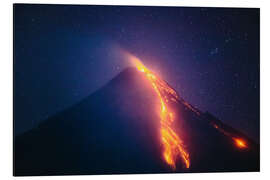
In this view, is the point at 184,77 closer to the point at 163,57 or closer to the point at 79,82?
the point at 163,57

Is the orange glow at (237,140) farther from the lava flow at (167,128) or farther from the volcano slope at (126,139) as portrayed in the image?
the lava flow at (167,128)

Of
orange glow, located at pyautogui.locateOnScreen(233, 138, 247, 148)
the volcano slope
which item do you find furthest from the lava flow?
orange glow, located at pyautogui.locateOnScreen(233, 138, 247, 148)

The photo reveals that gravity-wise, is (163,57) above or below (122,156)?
above

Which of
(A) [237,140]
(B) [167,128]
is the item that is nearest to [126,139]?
(B) [167,128]

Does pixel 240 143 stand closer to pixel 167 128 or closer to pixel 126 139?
pixel 167 128

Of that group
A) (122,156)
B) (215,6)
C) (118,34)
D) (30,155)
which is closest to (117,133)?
(122,156)
